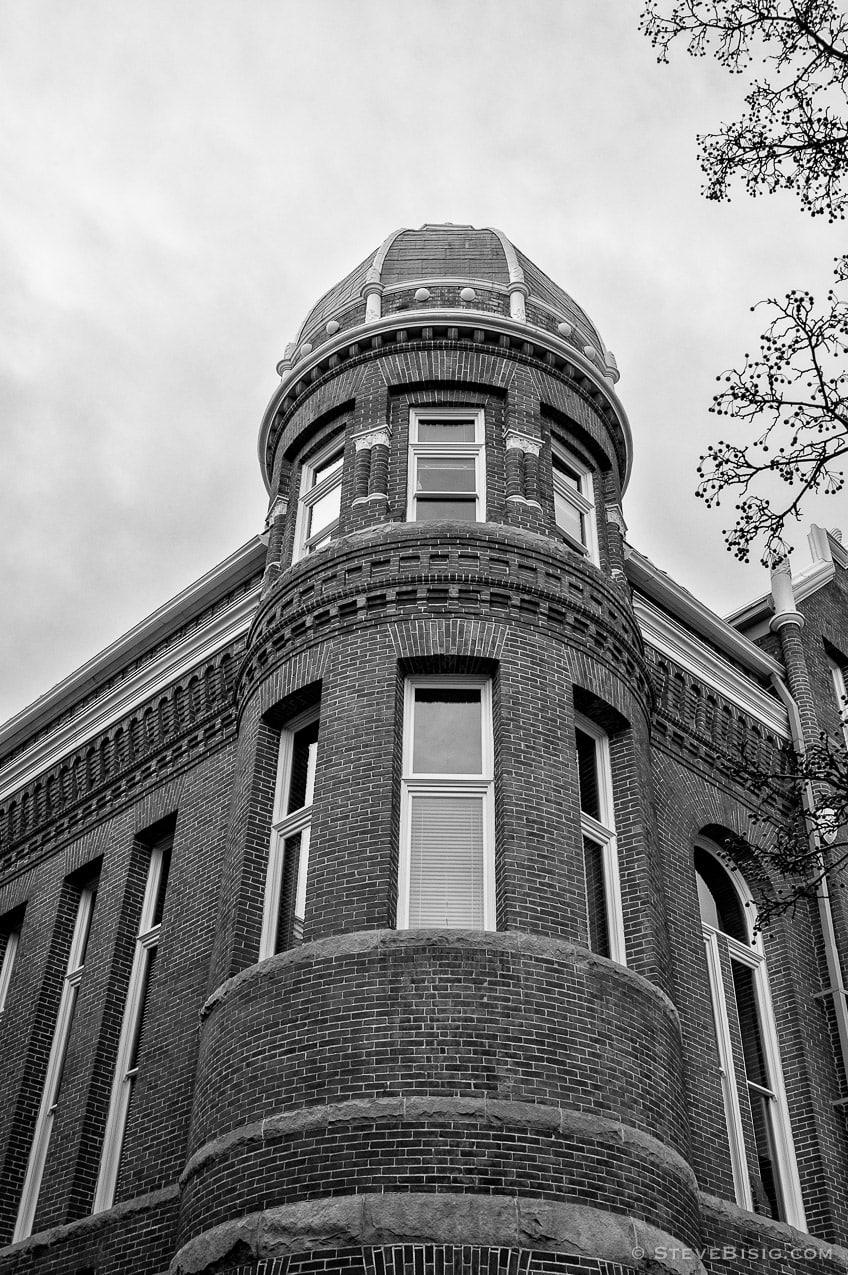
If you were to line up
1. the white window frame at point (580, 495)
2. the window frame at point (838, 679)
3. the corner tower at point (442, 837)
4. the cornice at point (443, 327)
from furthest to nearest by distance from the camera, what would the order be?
the window frame at point (838, 679), the cornice at point (443, 327), the white window frame at point (580, 495), the corner tower at point (442, 837)

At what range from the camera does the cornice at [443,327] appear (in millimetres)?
18094

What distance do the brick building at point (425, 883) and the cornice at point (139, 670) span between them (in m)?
0.07

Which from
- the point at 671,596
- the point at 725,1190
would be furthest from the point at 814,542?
the point at 725,1190

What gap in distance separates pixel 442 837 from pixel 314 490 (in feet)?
20.2

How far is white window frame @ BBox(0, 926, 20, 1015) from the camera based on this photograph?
20.0 meters

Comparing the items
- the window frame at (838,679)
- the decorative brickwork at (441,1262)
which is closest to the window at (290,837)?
the decorative brickwork at (441,1262)

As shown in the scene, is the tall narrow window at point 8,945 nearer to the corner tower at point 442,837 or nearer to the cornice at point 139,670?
the cornice at point 139,670

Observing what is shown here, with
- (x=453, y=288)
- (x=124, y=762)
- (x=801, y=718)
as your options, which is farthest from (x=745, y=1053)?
(x=453, y=288)

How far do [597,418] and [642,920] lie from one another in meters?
7.54

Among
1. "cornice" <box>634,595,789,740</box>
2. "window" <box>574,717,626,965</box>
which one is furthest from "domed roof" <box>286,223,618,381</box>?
"window" <box>574,717,626,965</box>

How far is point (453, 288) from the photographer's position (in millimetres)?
A: 18828

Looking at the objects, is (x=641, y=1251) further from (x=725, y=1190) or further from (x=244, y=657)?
(x=244, y=657)

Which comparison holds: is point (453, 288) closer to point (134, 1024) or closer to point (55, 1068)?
point (134, 1024)

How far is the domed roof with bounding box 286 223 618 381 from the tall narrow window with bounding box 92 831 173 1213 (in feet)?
24.0
